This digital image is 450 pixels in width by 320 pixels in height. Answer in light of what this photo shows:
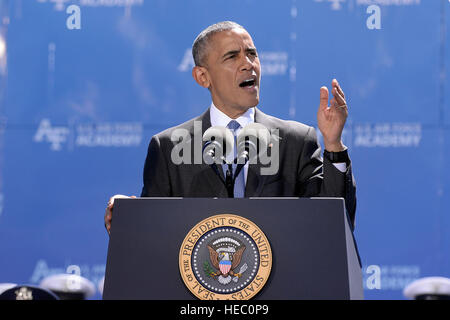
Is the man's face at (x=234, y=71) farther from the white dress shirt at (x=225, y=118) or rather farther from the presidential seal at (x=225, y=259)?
the presidential seal at (x=225, y=259)

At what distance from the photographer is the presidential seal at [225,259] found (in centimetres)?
174

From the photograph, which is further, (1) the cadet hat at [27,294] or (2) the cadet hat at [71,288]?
(2) the cadet hat at [71,288]

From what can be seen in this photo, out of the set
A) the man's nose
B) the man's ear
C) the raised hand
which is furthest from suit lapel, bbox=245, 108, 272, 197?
the man's ear

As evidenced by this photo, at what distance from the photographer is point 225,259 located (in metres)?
1.76

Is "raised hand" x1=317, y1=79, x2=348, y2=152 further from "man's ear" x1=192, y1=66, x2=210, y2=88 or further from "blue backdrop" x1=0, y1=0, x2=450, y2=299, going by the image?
"blue backdrop" x1=0, y1=0, x2=450, y2=299

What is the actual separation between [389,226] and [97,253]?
1.68 m

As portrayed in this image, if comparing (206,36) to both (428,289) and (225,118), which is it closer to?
(225,118)

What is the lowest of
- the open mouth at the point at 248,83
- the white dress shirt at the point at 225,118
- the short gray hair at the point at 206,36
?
the white dress shirt at the point at 225,118

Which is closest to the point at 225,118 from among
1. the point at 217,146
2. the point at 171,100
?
the point at 217,146

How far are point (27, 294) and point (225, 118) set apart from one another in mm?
1074

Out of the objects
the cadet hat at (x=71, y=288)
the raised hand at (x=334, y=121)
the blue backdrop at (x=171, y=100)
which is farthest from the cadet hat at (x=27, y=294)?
the blue backdrop at (x=171, y=100)

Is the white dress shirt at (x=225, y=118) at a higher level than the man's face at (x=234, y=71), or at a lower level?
lower

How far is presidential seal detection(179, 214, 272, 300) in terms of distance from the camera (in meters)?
1.74

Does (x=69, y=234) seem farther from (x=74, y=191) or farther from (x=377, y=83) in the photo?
(x=377, y=83)
